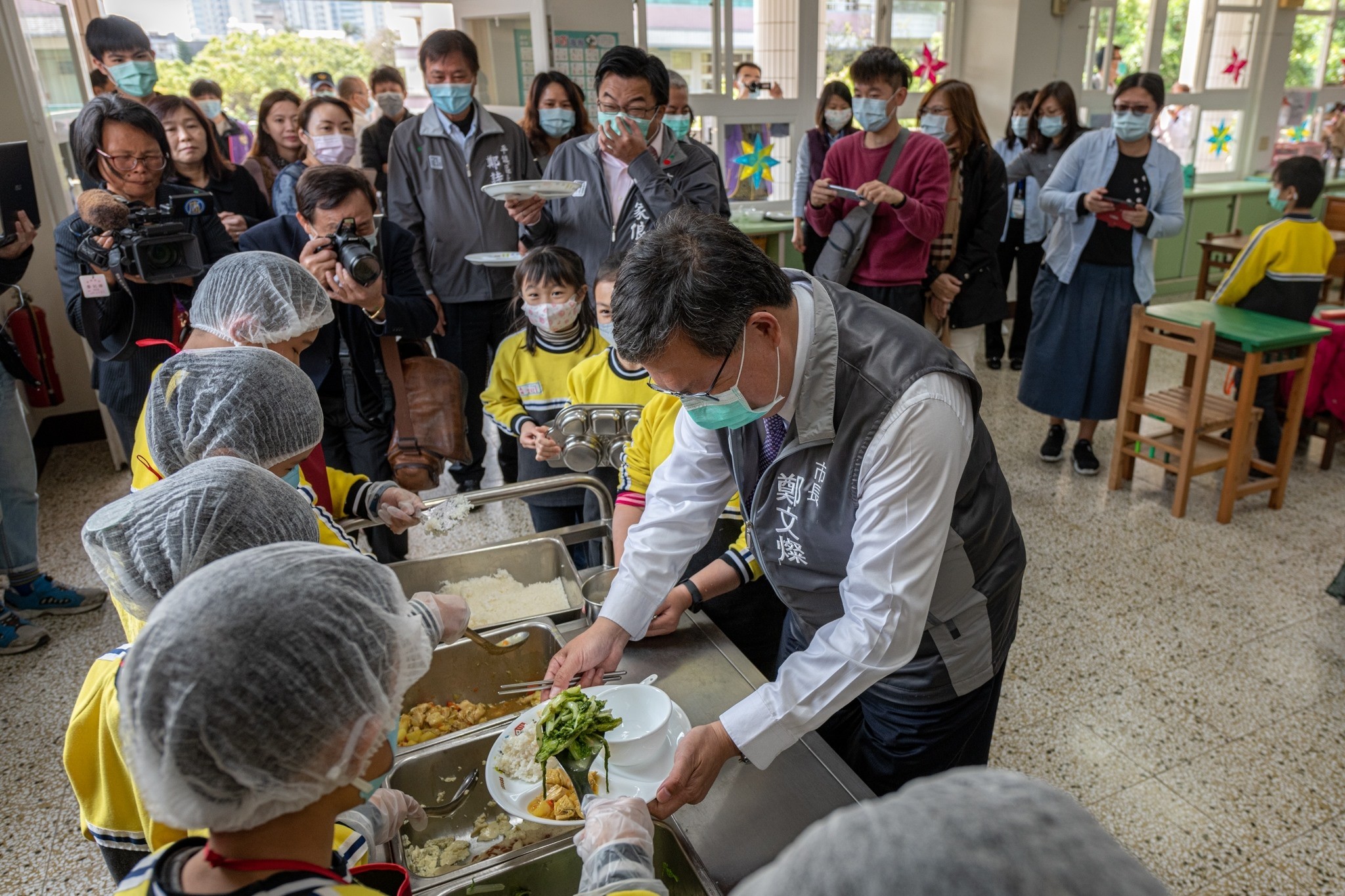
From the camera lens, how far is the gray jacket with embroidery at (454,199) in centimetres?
315

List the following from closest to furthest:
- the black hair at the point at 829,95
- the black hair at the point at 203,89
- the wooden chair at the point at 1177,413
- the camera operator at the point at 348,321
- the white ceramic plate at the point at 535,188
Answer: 1. the camera operator at the point at 348,321
2. the white ceramic plate at the point at 535,188
3. the wooden chair at the point at 1177,413
4. the black hair at the point at 203,89
5. the black hair at the point at 829,95

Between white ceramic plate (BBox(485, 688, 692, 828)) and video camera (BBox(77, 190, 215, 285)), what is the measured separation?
1676 mm

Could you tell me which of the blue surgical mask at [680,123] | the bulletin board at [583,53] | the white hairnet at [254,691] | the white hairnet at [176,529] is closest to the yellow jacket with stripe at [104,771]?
the white hairnet at [176,529]

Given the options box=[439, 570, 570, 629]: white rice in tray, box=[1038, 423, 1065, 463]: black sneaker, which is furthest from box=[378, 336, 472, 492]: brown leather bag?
box=[1038, 423, 1065, 463]: black sneaker

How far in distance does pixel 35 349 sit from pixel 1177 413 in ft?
13.8

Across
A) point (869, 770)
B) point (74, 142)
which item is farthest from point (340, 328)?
point (869, 770)

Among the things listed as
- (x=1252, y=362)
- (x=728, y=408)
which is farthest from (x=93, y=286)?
(x=1252, y=362)

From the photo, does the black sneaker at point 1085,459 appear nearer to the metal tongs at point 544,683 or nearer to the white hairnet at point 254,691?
the metal tongs at point 544,683

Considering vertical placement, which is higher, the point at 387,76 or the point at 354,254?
the point at 387,76

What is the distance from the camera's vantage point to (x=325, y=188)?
219 centimetres

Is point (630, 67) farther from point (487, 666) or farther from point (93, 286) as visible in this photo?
point (487, 666)

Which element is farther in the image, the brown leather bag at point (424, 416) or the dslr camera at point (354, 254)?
the brown leather bag at point (424, 416)

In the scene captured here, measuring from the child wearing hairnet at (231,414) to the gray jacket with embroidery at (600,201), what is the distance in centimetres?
158

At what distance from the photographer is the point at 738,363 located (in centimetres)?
108
